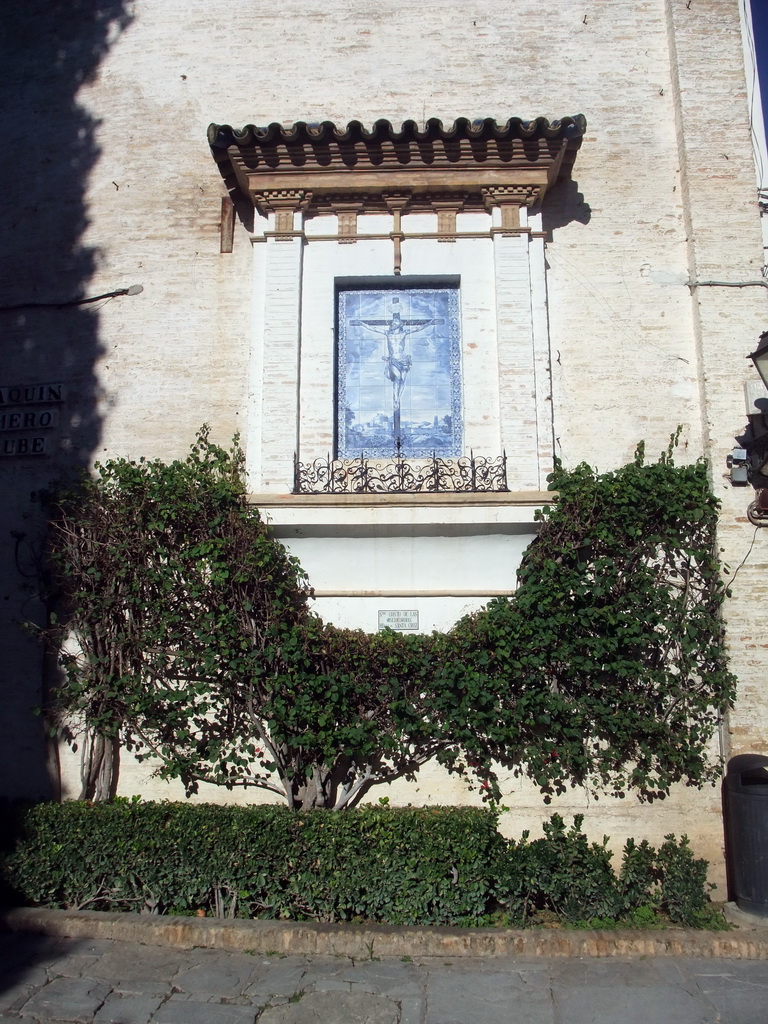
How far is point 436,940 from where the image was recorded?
5.44 meters

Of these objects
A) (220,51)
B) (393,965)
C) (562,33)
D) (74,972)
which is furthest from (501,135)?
(74,972)

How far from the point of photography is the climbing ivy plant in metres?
6.34

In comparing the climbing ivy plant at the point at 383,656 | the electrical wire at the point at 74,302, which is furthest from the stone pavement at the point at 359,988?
the electrical wire at the point at 74,302

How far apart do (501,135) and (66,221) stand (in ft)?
15.1

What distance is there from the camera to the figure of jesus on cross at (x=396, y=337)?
7443 millimetres

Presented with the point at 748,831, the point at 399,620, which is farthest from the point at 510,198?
the point at 748,831

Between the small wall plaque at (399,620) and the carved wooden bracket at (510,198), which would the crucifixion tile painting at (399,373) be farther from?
the small wall plaque at (399,620)

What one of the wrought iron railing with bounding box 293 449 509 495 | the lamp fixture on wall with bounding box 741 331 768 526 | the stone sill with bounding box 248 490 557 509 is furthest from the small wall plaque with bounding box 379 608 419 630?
the lamp fixture on wall with bounding box 741 331 768 526

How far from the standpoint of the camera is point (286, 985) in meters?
5.02

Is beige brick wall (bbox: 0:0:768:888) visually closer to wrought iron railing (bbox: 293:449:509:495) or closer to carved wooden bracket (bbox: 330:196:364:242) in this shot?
wrought iron railing (bbox: 293:449:509:495)

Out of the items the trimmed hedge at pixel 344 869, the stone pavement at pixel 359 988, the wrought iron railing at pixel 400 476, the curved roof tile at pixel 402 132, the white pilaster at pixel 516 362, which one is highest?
the curved roof tile at pixel 402 132

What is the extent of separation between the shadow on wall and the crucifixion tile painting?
101 inches

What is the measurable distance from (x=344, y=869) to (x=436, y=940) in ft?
2.65

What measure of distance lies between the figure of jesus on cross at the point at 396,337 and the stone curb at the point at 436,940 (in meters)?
4.39
